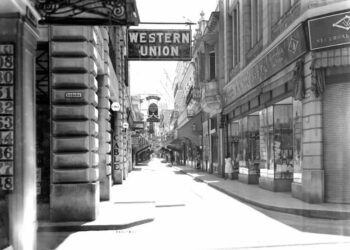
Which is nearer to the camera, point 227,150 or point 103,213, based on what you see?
point 103,213

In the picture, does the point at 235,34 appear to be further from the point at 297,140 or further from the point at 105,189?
the point at 105,189

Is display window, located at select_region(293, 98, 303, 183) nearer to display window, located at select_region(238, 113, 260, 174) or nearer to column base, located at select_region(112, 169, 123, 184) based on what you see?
display window, located at select_region(238, 113, 260, 174)

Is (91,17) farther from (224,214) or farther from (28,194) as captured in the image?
(224,214)

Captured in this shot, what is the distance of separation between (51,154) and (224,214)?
16.1 ft

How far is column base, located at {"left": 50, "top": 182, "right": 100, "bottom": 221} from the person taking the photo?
1209 cm

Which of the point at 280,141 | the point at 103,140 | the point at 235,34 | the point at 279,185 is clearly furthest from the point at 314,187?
the point at 235,34

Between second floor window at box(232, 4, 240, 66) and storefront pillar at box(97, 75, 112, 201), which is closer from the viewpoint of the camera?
storefront pillar at box(97, 75, 112, 201)

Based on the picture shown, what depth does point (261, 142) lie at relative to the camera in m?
23.0


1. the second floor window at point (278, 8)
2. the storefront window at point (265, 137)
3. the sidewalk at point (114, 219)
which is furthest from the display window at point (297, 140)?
the sidewalk at point (114, 219)

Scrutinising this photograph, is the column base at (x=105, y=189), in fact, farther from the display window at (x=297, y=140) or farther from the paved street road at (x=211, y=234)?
the display window at (x=297, y=140)

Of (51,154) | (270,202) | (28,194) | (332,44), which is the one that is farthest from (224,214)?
(28,194)

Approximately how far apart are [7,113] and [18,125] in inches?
15.0

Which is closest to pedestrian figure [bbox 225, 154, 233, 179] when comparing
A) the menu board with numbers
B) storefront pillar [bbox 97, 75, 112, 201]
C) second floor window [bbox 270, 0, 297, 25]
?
second floor window [bbox 270, 0, 297, 25]

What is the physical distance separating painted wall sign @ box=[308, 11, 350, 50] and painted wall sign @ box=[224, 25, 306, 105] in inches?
21.4
